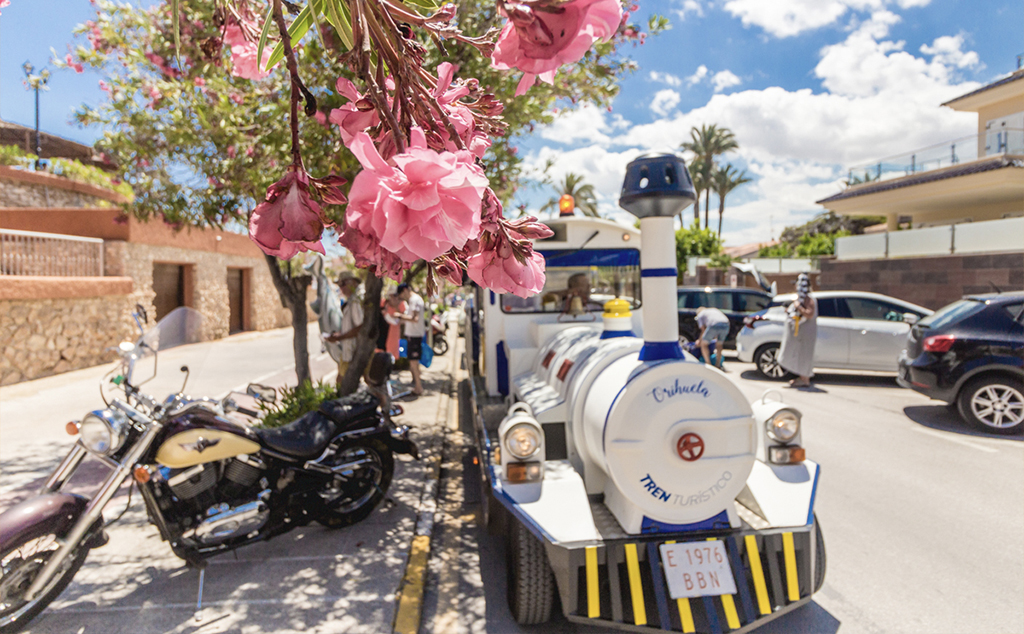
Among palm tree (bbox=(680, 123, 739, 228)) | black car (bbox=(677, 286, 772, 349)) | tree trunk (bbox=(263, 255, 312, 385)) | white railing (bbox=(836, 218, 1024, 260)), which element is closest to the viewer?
tree trunk (bbox=(263, 255, 312, 385))

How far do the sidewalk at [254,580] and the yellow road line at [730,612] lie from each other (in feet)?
5.59

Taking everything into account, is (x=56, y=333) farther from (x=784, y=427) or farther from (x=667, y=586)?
(x=784, y=427)

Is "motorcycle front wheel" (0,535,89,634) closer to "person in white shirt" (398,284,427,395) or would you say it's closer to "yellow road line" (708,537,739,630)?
"yellow road line" (708,537,739,630)

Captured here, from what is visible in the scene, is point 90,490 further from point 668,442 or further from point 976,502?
point 976,502

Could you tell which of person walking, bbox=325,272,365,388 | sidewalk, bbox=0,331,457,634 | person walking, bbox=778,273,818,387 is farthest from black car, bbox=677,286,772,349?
sidewalk, bbox=0,331,457,634

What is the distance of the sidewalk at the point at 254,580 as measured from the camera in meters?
3.22

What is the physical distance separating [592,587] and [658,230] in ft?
6.17

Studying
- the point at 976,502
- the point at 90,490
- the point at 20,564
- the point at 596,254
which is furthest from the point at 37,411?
the point at 976,502

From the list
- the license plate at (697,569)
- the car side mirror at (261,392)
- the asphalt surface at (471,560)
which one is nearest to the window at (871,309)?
the asphalt surface at (471,560)

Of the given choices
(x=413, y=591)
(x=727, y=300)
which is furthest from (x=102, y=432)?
(x=727, y=300)

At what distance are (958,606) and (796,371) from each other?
22.3ft

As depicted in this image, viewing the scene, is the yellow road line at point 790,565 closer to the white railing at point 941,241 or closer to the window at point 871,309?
the window at point 871,309

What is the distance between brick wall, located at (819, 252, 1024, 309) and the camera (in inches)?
567

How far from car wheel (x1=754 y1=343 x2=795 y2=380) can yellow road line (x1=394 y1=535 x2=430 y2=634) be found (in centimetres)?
876
